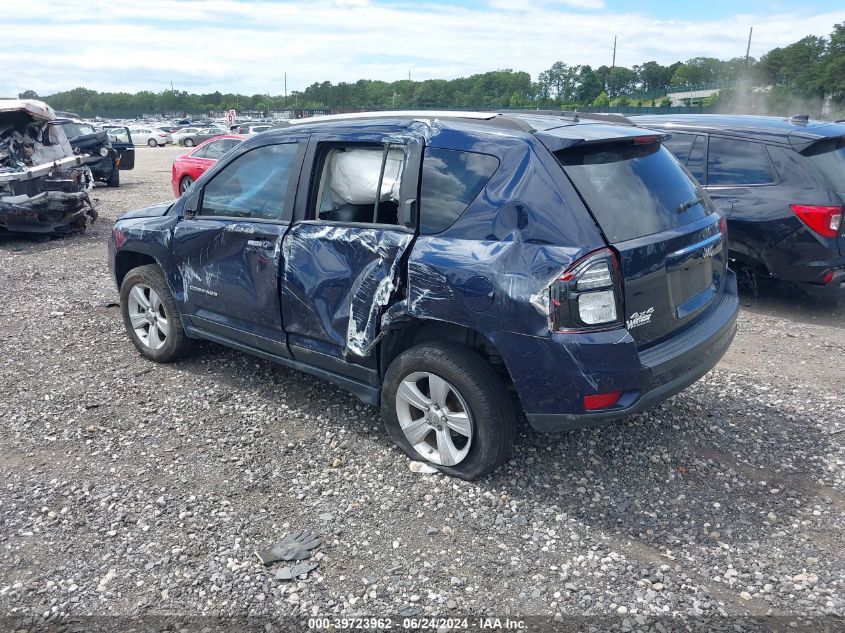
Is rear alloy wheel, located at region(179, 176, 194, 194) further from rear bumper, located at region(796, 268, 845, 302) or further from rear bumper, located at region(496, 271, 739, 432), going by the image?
rear bumper, located at region(496, 271, 739, 432)

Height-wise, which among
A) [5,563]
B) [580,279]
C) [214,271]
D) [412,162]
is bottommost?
[5,563]

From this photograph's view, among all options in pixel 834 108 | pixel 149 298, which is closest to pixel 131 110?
pixel 834 108

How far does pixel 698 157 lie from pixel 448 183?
4459 mm

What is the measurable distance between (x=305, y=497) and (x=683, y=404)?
2.59 meters

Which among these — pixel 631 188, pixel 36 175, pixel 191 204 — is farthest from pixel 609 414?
pixel 36 175

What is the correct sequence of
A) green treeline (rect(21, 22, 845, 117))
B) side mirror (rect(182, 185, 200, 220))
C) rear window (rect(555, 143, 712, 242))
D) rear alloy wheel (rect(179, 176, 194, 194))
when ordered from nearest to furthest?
rear window (rect(555, 143, 712, 242))
side mirror (rect(182, 185, 200, 220))
rear alloy wheel (rect(179, 176, 194, 194))
green treeline (rect(21, 22, 845, 117))

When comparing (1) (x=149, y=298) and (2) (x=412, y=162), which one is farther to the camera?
(1) (x=149, y=298)

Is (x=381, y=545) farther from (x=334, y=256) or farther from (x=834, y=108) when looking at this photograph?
(x=834, y=108)

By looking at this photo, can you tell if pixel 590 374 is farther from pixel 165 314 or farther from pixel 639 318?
pixel 165 314

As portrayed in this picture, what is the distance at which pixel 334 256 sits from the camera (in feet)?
12.4

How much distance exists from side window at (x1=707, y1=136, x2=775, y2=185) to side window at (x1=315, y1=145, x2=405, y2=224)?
4.35m

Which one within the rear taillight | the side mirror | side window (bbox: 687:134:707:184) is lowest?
the rear taillight

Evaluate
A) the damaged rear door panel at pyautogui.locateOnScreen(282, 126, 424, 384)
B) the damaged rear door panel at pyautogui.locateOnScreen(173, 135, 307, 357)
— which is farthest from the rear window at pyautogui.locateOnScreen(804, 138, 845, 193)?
the damaged rear door panel at pyautogui.locateOnScreen(173, 135, 307, 357)

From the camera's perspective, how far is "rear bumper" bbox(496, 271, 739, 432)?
3.04 meters
